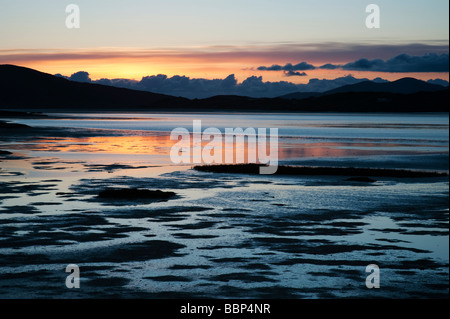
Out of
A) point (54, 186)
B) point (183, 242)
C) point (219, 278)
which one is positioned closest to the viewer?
point (219, 278)

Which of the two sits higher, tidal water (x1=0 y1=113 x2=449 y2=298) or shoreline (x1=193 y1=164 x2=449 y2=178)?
tidal water (x1=0 y1=113 x2=449 y2=298)

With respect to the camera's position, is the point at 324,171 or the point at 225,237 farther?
the point at 324,171

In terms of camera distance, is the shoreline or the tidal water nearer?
the tidal water

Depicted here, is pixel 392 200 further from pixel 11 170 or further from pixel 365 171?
pixel 11 170

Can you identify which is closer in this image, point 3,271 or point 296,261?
point 3,271

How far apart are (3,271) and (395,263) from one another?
9.00 metres

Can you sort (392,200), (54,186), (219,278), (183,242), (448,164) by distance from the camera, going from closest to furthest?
(219,278) < (183,242) < (392,200) < (54,186) < (448,164)

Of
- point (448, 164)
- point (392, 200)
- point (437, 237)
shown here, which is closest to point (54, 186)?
point (392, 200)

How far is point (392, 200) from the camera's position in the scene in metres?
23.4

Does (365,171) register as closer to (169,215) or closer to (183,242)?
(169,215)

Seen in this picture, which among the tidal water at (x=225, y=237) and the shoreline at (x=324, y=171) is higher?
the tidal water at (x=225, y=237)

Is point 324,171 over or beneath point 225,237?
beneath

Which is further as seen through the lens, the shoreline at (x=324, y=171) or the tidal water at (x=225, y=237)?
the shoreline at (x=324, y=171)
